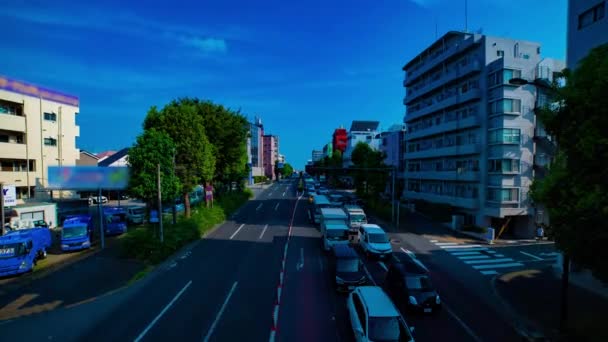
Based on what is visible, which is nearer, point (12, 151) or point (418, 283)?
point (418, 283)

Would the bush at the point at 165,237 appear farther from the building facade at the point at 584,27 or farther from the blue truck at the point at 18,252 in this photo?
the building facade at the point at 584,27

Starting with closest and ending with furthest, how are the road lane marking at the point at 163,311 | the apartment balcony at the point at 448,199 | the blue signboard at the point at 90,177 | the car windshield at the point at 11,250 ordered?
the road lane marking at the point at 163,311, the car windshield at the point at 11,250, the blue signboard at the point at 90,177, the apartment balcony at the point at 448,199

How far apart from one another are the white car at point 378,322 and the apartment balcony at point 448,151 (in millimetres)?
28314

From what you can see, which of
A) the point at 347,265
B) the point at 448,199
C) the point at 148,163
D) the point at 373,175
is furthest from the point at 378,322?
the point at 373,175

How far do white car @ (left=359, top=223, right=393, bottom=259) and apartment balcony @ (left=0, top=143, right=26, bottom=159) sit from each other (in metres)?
38.9

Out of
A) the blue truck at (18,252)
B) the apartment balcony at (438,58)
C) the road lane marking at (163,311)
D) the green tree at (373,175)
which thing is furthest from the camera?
the green tree at (373,175)

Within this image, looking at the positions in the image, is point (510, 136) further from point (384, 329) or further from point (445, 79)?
point (384, 329)

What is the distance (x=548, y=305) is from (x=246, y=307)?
1464 cm

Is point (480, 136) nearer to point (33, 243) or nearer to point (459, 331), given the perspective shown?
point (459, 331)

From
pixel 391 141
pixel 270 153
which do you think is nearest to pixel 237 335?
pixel 391 141

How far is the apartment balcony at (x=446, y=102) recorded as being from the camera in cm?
3406

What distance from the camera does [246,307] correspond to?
46.3ft

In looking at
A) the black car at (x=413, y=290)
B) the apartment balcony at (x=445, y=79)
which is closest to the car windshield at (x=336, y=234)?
the black car at (x=413, y=290)

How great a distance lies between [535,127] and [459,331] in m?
27.9
